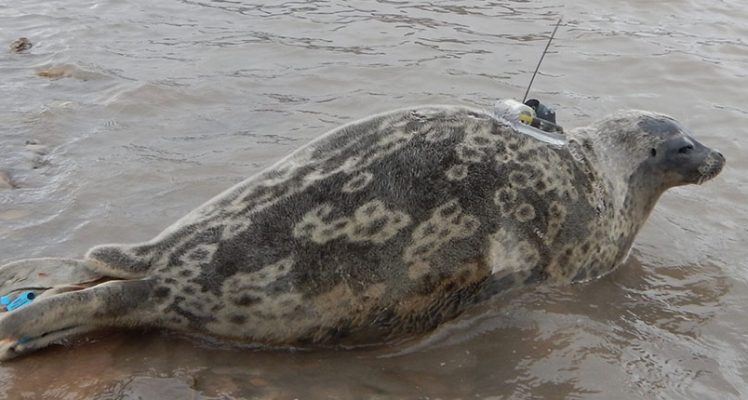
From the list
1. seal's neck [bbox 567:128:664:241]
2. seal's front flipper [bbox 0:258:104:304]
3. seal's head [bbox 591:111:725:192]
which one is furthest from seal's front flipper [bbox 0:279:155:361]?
seal's head [bbox 591:111:725:192]

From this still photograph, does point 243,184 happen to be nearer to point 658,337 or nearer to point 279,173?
point 279,173

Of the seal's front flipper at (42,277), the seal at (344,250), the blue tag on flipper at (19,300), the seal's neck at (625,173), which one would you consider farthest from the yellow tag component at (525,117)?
the blue tag on flipper at (19,300)

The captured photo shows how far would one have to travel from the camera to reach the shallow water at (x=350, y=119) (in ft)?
10.6

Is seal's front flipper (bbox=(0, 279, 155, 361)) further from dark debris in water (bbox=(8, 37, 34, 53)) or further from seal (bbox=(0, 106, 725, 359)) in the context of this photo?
dark debris in water (bbox=(8, 37, 34, 53))

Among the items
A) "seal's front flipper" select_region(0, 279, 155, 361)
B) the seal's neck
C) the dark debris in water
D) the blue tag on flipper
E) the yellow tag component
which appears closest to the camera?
"seal's front flipper" select_region(0, 279, 155, 361)

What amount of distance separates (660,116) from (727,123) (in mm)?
1771

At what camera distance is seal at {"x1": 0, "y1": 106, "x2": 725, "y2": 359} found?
3.23 metres

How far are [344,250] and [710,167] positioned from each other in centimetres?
226

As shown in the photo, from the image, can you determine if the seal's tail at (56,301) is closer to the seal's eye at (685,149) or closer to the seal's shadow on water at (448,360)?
the seal's shadow on water at (448,360)

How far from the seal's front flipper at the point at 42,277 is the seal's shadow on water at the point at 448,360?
252mm

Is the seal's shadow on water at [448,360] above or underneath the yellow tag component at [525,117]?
underneath

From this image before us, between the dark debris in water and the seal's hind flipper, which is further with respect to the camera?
the dark debris in water

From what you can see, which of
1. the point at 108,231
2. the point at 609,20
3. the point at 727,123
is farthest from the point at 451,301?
the point at 609,20

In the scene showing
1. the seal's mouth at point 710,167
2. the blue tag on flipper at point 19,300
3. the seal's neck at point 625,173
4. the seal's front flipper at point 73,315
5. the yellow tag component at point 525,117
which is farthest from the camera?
the seal's mouth at point 710,167
